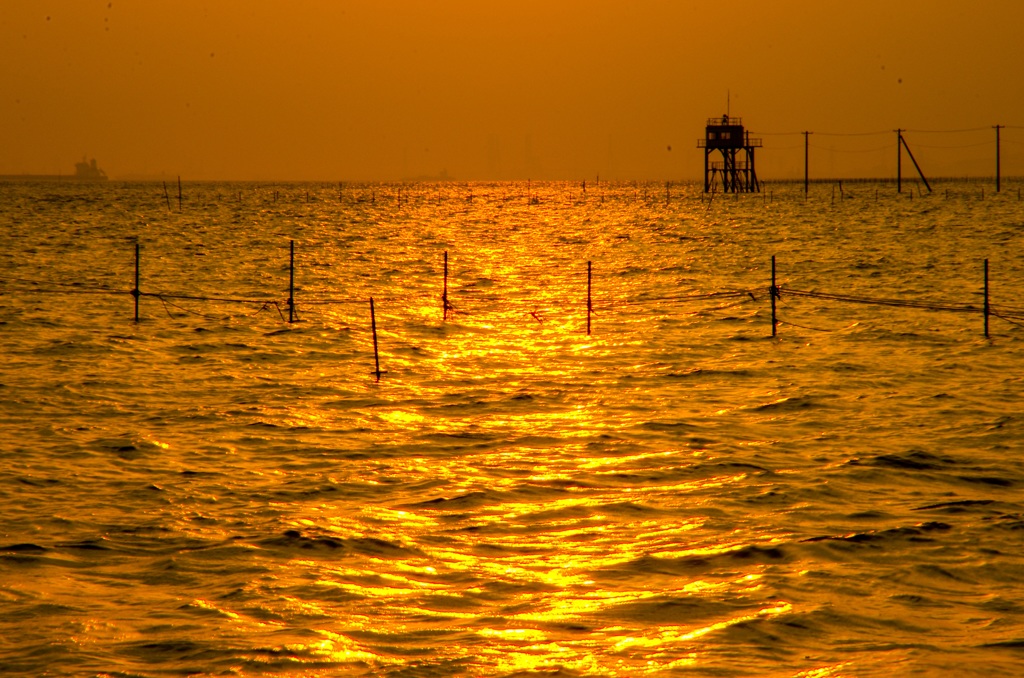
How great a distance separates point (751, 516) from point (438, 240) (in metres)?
70.0

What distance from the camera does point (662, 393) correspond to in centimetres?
2138

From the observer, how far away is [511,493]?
14289 millimetres

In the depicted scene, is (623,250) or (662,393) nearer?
(662,393)

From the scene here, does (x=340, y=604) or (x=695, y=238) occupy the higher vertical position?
(x=695, y=238)

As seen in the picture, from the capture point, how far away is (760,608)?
34.3 feet

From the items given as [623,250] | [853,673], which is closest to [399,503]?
[853,673]

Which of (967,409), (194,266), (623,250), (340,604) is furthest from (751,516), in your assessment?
(623,250)

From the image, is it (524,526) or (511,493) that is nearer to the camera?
(524,526)

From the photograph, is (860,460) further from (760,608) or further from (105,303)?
(105,303)

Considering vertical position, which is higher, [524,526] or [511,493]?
[511,493]

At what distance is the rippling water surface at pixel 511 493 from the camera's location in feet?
31.7

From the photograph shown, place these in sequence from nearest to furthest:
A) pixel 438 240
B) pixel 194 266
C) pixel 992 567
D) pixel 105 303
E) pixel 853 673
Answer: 1. pixel 853 673
2. pixel 992 567
3. pixel 105 303
4. pixel 194 266
5. pixel 438 240

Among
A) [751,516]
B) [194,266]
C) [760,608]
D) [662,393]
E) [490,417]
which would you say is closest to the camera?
[760,608]

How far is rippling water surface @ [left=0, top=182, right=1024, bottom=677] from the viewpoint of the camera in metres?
9.66
